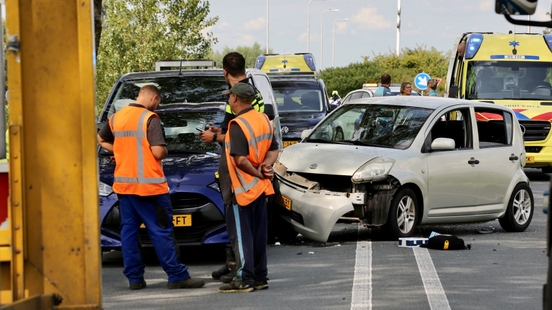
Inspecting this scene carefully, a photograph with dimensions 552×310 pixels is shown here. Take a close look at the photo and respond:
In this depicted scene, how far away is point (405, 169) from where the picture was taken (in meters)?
11.4

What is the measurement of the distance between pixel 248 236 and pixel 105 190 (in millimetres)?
1945

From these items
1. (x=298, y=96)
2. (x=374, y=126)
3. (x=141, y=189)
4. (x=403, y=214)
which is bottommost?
(x=403, y=214)

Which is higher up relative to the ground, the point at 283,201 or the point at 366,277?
the point at 283,201

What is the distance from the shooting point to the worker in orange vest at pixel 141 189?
8461 mm

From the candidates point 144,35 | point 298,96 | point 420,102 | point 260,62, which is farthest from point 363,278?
point 144,35

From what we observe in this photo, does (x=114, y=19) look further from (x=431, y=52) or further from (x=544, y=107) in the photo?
(x=431, y=52)

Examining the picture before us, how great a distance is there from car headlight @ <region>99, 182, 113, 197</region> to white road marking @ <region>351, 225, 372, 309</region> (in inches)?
97.8

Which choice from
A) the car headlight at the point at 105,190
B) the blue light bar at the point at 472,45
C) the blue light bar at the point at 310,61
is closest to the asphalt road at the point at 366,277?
the car headlight at the point at 105,190

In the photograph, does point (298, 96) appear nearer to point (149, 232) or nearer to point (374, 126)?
point (374, 126)

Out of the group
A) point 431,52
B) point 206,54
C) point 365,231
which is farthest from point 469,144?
point 431,52

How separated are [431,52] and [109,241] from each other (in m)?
70.0

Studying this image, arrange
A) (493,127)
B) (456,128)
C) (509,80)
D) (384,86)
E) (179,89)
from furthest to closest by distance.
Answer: (509,80)
(384,86)
(493,127)
(456,128)
(179,89)

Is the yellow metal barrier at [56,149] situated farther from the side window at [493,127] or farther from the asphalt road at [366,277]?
the side window at [493,127]

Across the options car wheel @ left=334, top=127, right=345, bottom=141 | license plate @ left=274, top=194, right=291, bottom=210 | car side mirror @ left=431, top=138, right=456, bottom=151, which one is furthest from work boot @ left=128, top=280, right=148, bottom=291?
car side mirror @ left=431, top=138, right=456, bottom=151
